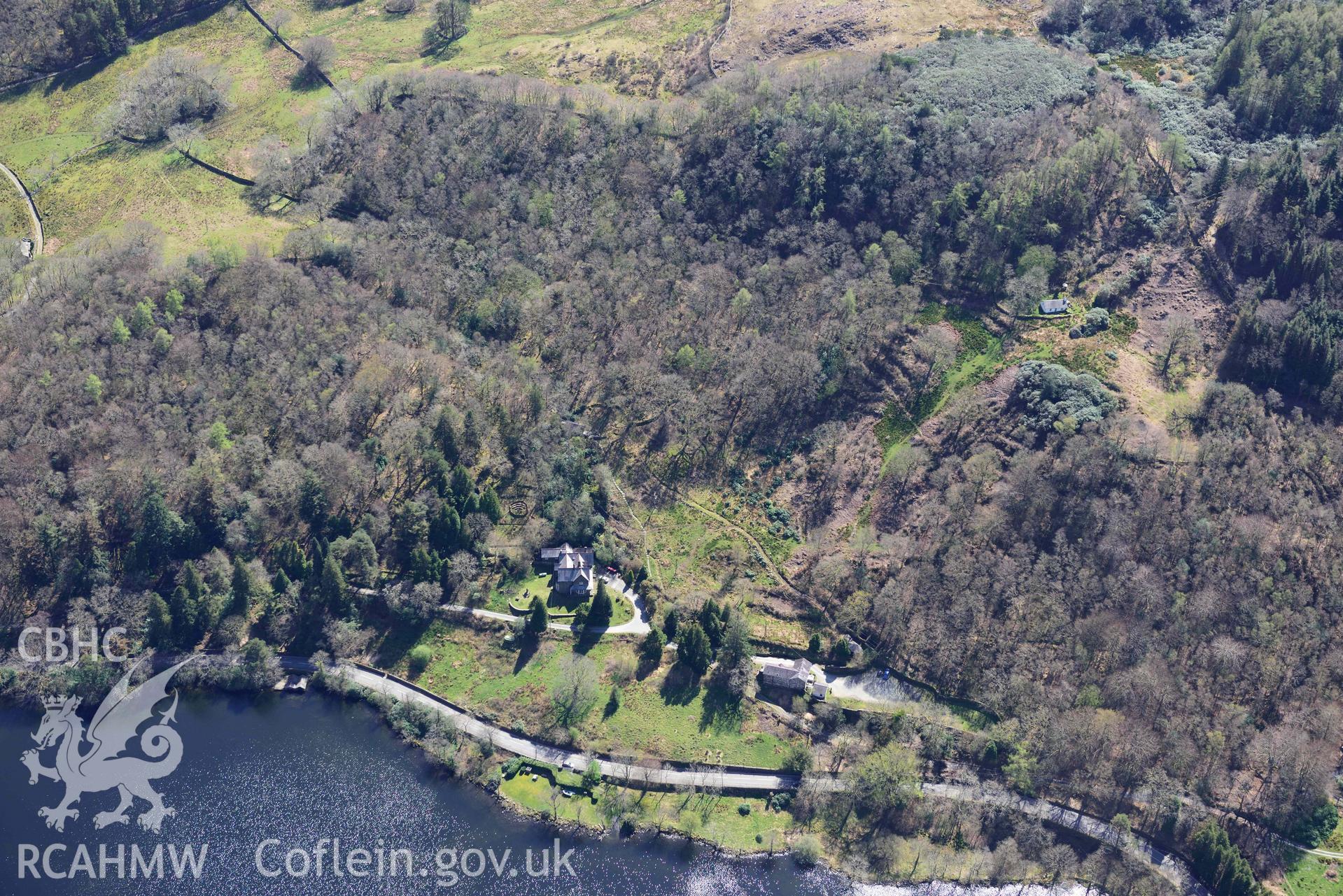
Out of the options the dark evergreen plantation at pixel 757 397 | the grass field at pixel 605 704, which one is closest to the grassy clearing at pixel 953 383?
the dark evergreen plantation at pixel 757 397

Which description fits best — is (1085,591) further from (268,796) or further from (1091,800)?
Answer: (268,796)

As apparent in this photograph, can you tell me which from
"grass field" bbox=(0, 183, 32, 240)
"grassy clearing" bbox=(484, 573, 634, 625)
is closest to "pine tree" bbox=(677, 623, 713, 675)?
"grassy clearing" bbox=(484, 573, 634, 625)

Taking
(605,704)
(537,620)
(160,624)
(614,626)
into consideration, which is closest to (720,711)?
(605,704)

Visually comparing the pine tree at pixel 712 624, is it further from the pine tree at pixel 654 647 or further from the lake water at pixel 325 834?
the lake water at pixel 325 834

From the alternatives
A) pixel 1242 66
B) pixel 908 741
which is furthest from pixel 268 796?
pixel 1242 66

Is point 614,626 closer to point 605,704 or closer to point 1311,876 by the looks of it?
point 605,704

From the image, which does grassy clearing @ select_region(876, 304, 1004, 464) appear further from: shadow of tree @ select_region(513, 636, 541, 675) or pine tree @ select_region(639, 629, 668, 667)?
shadow of tree @ select_region(513, 636, 541, 675)

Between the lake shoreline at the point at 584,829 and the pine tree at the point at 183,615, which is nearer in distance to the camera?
the lake shoreline at the point at 584,829
